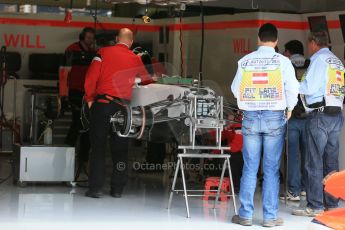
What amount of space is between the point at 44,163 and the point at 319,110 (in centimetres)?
315

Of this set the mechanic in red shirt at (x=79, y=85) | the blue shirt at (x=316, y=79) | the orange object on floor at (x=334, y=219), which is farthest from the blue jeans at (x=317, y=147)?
the orange object on floor at (x=334, y=219)

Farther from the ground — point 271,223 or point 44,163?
point 44,163

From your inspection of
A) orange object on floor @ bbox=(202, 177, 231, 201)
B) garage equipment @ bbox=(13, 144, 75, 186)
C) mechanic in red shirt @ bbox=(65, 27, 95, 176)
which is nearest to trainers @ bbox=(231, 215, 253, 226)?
orange object on floor @ bbox=(202, 177, 231, 201)

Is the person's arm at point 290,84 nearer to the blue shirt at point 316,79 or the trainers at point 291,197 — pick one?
the blue shirt at point 316,79

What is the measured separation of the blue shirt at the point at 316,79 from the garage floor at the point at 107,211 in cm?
115

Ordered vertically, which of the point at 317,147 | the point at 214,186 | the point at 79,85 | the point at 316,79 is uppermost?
the point at 316,79

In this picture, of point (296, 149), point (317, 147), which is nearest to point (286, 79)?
point (317, 147)

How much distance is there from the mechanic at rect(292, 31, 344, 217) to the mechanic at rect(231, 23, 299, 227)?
654mm

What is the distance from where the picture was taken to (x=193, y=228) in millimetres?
7125

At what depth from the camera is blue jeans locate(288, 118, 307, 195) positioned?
8.80 meters

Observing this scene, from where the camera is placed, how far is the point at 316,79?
303 inches

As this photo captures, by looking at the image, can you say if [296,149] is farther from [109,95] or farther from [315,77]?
[109,95]

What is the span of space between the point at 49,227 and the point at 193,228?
3.92 ft

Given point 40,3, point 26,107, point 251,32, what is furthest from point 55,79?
point 251,32
